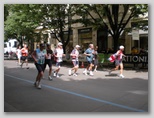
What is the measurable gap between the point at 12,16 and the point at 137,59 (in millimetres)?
15234

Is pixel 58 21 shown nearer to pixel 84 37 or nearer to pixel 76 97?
pixel 84 37

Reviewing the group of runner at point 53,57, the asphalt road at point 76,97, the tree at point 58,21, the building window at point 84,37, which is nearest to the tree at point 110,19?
the tree at point 58,21

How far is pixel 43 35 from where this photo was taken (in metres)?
24.3

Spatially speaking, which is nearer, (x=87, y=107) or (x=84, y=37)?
(x=87, y=107)

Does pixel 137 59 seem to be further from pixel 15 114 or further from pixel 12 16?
pixel 12 16

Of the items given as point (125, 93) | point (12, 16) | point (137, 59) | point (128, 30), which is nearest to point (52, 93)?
point (125, 93)

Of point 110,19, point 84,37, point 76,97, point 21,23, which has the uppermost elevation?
point 21,23

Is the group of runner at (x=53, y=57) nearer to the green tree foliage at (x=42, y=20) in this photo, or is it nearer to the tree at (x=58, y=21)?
the green tree foliage at (x=42, y=20)

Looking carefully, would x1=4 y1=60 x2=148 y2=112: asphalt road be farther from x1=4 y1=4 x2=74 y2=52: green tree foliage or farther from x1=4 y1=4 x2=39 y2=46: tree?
x1=4 y1=4 x2=39 y2=46: tree

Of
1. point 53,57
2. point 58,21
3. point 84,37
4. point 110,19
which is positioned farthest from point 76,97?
point 84,37

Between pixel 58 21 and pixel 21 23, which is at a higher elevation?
pixel 21 23

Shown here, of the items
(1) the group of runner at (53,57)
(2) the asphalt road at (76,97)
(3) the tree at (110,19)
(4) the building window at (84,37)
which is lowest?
(2) the asphalt road at (76,97)

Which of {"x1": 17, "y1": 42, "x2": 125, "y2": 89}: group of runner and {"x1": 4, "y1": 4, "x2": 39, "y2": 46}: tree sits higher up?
{"x1": 4, "y1": 4, "x2": 39, "y2": 46}: tree

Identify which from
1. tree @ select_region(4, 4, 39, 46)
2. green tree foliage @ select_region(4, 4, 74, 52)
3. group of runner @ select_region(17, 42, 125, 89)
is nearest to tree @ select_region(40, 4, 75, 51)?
green tree foliage @ select_region(4, 4, 74, 52)
